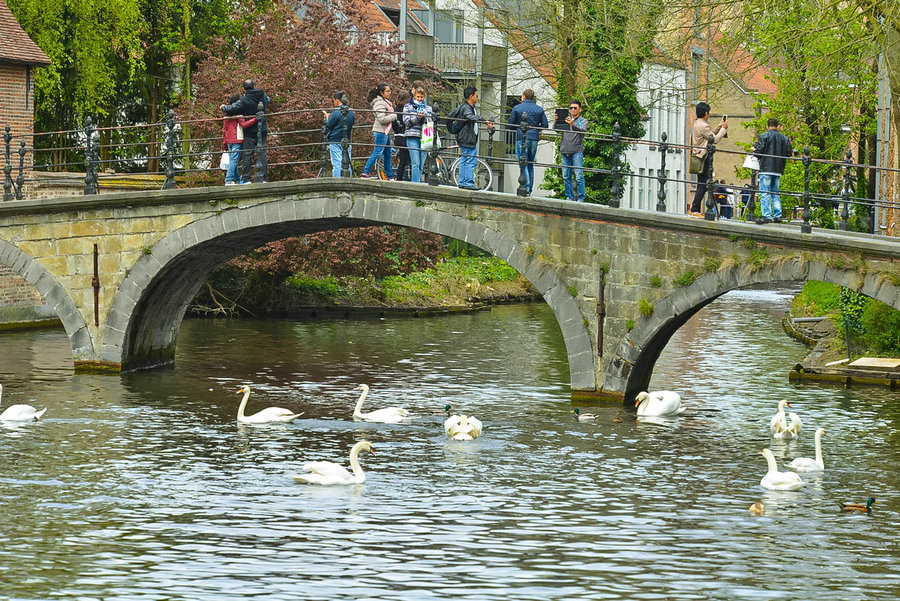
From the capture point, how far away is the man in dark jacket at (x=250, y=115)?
22.5 metres

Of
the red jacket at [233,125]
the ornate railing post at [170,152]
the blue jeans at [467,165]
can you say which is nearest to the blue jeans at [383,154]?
the blue jeans at [467,165]

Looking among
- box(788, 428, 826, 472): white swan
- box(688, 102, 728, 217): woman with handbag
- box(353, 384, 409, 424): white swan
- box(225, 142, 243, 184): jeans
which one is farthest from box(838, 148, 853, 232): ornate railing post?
box(225, 142, 243, 184): jeans

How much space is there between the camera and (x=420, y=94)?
22125mm

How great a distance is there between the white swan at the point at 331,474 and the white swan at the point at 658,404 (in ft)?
17.1

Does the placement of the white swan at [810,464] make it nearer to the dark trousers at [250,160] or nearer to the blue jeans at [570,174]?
the blue jeans at [570,174]

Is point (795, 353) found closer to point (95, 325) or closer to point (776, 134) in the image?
point (776, 134)

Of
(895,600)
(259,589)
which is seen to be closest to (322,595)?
(259,589)

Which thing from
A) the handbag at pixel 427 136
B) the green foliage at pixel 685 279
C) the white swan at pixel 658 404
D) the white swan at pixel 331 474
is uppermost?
the handbag at pixel 427 136

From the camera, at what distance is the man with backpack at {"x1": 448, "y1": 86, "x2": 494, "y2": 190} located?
21.8 metres

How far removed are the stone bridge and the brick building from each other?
27.8 ft

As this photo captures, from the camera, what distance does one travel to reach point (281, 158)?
33.4 meters

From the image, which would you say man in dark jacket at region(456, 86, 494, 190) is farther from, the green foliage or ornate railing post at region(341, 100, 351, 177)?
the green foliage

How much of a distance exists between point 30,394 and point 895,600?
14.6m

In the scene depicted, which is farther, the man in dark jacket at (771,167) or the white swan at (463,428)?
the man in dark jacket at (771,167)
